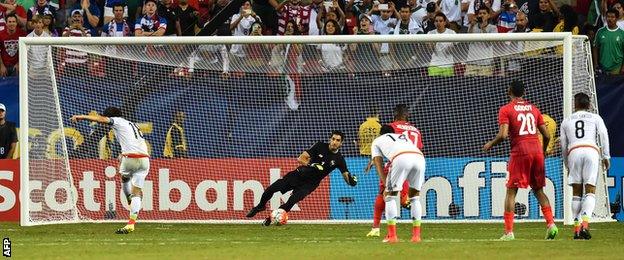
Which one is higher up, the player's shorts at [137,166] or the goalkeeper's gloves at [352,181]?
the player's shorts at [137,166]

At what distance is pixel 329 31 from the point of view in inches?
1064

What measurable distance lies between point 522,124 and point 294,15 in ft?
→ 30.2

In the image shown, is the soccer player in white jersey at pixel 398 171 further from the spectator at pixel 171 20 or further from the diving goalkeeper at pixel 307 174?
the spectator at pixel 171 20

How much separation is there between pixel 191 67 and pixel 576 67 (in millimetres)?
6303

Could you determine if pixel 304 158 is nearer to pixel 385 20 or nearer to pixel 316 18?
pixel 385 20

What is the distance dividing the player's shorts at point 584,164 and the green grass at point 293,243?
83 centimetres

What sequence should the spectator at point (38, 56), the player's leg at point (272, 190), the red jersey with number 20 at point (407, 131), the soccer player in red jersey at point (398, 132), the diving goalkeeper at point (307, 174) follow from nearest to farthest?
the soccer player in red jersey at point (398, 132), the red jersey with number 20 at point (407, 131), the diving goalkeeper at point (307, 174), the player's leg at point (272, 190), the spectator at point (38, 56)

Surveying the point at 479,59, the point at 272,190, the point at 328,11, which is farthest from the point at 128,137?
the point at 328,11

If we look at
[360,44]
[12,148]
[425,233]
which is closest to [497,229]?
[425,233]

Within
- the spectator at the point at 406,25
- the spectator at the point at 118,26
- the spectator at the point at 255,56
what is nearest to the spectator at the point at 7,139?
the spectator at the point at 118,26

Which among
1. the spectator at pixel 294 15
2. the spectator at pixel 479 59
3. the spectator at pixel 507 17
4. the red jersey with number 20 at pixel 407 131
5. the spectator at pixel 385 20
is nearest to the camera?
the red jersey with number 20 at pixel 407 131

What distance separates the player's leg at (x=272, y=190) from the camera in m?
24.9

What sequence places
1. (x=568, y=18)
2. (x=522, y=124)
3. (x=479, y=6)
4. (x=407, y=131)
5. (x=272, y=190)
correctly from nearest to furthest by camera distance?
(x=522, y=124) < (x=407, y=131) < (x=272, y=190) < (x=568, y=18) < (x=479, y=6)

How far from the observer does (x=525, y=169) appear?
20.3 meters
